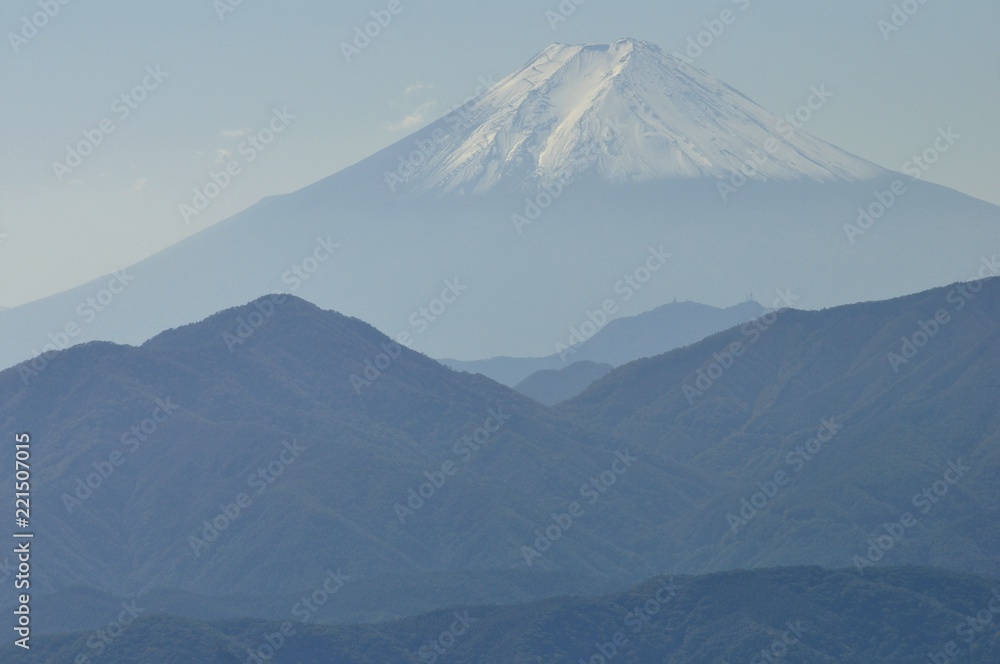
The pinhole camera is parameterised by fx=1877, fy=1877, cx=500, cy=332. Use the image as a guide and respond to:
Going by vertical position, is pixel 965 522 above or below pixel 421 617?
above

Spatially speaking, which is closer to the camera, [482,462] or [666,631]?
[666,631]

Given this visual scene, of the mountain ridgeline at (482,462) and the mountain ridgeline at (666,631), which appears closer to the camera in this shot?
the mountain ridgeline at (666,631)

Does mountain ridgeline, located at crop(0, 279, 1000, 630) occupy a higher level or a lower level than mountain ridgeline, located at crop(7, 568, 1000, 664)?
higher

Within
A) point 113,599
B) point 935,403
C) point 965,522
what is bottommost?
point 113,599

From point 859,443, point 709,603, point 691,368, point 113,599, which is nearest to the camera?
point 709,603

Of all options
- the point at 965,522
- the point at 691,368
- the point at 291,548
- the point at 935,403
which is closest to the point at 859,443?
the point at 935,403

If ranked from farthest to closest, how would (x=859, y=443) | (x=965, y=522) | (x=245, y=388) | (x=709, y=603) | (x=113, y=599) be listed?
(x=245, y=388), (x=859, y=443), (x=965, y=522), (x=113, y=599), (x=709, y=603)

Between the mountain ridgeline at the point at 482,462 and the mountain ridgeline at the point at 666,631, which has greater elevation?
the mountain ridgeline at the point at 482,462

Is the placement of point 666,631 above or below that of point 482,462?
below

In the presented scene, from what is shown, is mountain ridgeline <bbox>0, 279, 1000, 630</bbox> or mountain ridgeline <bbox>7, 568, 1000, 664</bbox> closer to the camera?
mountain ridgeline <bbox>7, 568, 1000, 664</bbox>

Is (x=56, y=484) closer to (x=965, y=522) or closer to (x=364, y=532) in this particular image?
(x=364, y=532)

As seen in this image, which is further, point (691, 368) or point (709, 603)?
point (691, 368)
